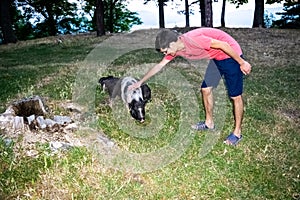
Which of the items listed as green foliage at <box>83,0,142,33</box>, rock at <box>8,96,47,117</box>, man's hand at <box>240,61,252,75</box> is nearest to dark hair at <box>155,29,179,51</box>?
man's hand at <box>240,61,252,75</box>

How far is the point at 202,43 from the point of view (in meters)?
5.41

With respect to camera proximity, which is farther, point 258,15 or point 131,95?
point 258,15

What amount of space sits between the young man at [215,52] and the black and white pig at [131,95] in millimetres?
827

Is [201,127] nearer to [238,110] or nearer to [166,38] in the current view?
[238,110]

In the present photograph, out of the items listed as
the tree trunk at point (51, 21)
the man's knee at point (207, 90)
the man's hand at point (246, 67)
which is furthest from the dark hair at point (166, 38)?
the tree trunk at point (51, 21)

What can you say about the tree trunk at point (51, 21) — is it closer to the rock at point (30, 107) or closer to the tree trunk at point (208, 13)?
the tree trunk at point (208, 13)

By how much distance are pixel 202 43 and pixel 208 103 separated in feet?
5.06

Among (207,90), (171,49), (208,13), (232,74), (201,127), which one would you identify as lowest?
(201,127)

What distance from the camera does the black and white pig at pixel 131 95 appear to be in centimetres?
687

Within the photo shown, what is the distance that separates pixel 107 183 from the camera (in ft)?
15.8

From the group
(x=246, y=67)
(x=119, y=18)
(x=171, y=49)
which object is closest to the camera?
(x=171, y=49)

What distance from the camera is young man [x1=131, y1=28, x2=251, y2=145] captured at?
5.46 m

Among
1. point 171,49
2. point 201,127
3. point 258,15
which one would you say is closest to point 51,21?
point 258,15

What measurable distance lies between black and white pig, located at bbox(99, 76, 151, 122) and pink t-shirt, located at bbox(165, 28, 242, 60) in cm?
152
